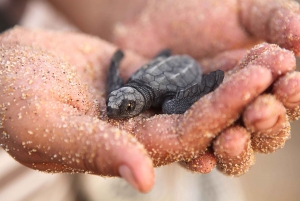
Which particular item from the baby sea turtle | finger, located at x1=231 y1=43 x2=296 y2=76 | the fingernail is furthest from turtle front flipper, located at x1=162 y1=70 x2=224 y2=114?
the fingernail

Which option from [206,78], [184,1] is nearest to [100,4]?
[184,1]

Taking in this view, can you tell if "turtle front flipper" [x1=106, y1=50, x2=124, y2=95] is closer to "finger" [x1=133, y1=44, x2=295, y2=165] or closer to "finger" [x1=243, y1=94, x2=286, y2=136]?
"finger" [x1=133, y1=44, x2=295, y2=165]

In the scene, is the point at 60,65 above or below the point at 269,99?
below

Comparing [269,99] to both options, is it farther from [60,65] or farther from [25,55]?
[25,55]

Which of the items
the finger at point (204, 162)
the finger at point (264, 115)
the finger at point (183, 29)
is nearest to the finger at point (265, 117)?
the finger at point (264, 115)

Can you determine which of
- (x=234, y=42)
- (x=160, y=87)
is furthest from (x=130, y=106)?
(x=234, y=42)

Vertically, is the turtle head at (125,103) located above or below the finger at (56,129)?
below

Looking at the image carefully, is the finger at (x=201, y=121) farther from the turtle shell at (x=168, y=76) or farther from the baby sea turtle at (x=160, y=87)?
the turtle shell at (x=168, y=76)
